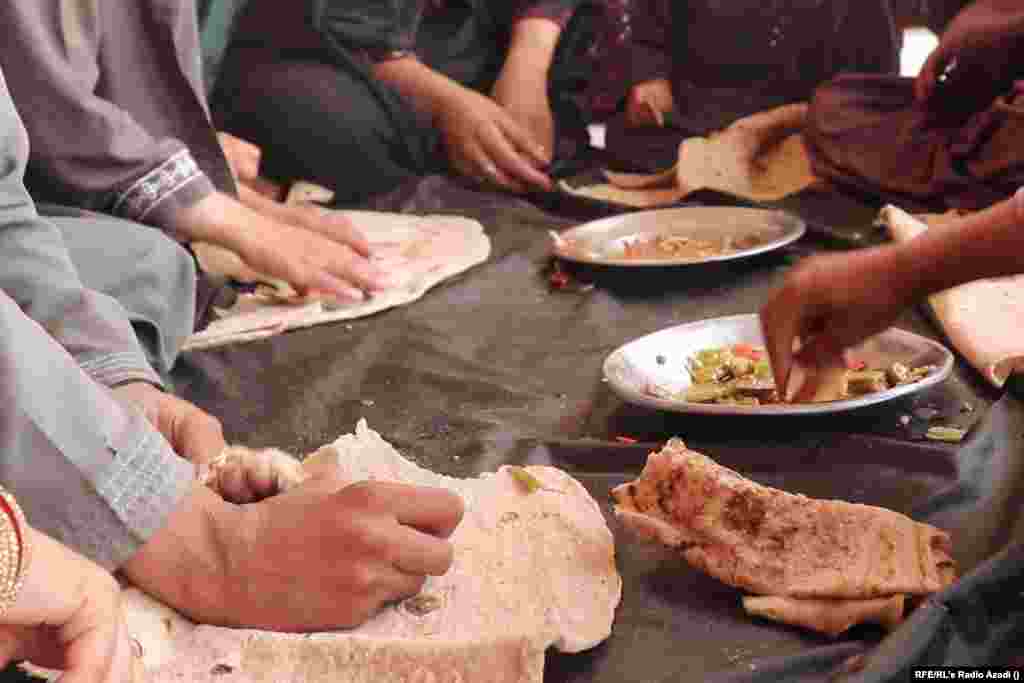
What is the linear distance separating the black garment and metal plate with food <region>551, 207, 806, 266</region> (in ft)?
2.41

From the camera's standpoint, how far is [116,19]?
198cm

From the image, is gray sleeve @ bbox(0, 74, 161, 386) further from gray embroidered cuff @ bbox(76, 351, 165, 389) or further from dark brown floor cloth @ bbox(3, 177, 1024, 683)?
dark brown floor cloth @ bbox(3, 177, 1024, 683)

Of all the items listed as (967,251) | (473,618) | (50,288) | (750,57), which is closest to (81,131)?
(50,288)

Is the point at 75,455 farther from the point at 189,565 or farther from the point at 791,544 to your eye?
the point at 791,544

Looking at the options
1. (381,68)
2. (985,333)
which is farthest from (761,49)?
(985,333)

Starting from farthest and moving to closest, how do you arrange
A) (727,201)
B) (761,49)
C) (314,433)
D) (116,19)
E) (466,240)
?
(761,49) → (727,201) → (466,240) → (116,19) → (314,433)

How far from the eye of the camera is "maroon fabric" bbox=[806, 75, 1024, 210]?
2.36m

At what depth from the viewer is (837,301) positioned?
1135 millimetres

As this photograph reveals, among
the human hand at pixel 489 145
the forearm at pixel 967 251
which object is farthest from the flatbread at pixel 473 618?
the human hand at pixel 489 145

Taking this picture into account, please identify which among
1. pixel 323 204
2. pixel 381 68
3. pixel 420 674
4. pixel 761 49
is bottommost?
pixel 323 204

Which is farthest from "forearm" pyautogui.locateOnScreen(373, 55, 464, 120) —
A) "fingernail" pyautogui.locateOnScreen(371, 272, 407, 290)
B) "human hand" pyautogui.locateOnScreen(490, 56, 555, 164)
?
"fingernail" pyautogui.locateOnScreen(371, 272, 407, 290)

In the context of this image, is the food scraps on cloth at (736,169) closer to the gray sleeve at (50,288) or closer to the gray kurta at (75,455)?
the gray sleeve at (50,288)

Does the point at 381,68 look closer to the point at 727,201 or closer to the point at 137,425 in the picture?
the point at 727,201

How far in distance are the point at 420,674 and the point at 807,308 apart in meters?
0.48
